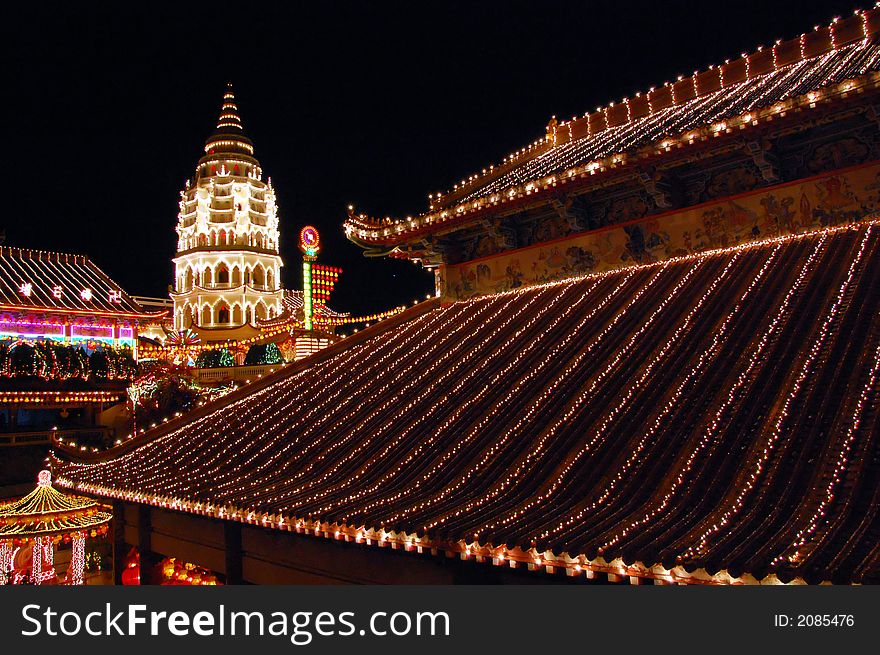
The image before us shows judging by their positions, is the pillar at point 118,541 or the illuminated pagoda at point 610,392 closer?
the illuminated pagoda at point 610,392

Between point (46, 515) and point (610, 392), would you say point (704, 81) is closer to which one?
point (610, 392)

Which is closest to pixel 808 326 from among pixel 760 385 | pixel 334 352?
pixel 760 385

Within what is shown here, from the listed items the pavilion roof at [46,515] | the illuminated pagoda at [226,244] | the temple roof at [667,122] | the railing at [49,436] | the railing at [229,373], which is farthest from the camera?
the illuminated pagoda at [226,244]

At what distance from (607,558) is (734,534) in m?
0.73

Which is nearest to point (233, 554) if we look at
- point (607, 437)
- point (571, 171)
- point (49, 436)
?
point (607, 437)

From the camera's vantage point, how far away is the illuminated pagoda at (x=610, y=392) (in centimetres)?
424

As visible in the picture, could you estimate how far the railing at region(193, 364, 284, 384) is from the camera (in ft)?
100

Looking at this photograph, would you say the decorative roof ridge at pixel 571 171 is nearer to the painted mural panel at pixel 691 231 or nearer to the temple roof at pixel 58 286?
the painted mural panel at pixel 691 231

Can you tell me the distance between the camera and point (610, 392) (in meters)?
6.25

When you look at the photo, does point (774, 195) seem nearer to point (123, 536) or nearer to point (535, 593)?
point (535, 593)

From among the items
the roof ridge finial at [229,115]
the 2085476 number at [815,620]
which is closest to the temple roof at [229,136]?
the roof ridge finial at [229,115]

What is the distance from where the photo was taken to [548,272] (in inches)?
416

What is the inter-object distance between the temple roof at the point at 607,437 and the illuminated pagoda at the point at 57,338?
16.7 meters

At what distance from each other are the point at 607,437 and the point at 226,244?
4791 centimetres
